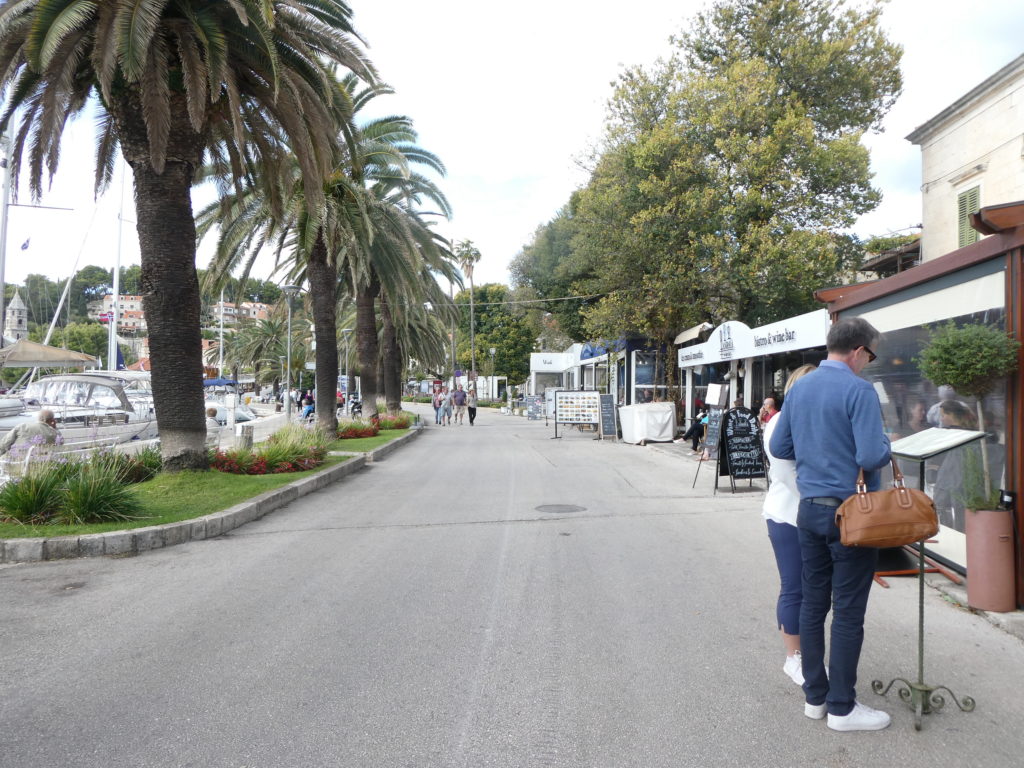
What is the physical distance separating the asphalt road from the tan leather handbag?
95cm

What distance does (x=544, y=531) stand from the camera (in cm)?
841

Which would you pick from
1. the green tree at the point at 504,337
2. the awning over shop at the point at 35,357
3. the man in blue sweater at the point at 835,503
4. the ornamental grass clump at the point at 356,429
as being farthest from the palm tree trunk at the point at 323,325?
the green tree at the point at 504,337

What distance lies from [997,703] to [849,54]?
20.7m

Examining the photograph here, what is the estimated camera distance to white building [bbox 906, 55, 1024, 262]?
1616 centimetres

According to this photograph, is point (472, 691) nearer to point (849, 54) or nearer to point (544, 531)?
point (544, 531)

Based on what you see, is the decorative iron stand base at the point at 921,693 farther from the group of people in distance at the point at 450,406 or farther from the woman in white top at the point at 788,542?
the group of people in distance at the point at 450,406

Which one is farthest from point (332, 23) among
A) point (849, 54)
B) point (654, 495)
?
point (849, 54)

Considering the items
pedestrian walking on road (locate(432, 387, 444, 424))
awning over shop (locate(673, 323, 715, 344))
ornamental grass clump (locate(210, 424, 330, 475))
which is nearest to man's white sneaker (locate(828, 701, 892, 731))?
ornamental grass clump (locate(210, 424, 330, 475))

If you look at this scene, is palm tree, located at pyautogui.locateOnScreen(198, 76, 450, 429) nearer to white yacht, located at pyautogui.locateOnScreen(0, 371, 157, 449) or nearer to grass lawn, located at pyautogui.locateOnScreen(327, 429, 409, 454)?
grass lawn, located at pyautogui.locateOnScreen(327, 429, 409, 454)

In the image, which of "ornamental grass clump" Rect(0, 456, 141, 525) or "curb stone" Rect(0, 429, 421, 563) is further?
"ornamental grass clump" Rect(0, 456, 141, 525)

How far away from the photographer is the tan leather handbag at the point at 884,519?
124 inches

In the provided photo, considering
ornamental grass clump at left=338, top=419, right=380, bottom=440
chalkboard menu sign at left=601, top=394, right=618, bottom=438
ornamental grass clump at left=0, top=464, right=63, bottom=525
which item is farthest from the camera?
chalkboard menu sign at left=601, top=394, right=618, bottom=438

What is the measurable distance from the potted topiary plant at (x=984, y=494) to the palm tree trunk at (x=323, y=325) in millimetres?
15611

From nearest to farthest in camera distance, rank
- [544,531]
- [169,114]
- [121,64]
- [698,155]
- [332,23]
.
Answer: [544,531], [121,64], [169,114], [332,23], [698,155]
